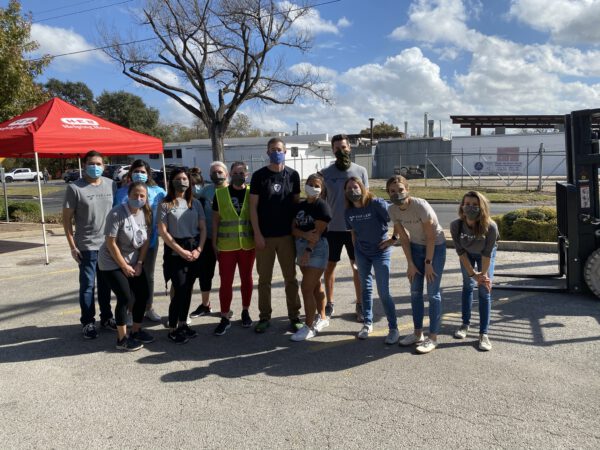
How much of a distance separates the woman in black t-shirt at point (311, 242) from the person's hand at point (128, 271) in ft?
5.16

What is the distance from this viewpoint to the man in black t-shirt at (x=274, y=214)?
4.86 metres

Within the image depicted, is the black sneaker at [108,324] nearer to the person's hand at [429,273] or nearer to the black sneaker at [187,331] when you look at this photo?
the black sneaker at [187,331]

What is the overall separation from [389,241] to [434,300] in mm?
679

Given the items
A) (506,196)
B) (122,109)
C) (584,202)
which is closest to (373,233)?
(584,202)

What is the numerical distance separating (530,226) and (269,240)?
630 cm

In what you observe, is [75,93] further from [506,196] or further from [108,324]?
[108,324]

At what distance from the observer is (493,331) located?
496 centimetres

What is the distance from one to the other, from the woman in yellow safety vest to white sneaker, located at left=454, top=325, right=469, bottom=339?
219cm

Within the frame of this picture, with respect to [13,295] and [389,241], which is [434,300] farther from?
[13,295]

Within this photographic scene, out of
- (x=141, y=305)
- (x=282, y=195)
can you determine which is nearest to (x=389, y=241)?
(x=282, y=195)

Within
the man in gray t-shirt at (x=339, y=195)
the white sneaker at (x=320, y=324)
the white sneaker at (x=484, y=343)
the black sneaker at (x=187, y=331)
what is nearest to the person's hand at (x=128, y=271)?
the black sneaker at (x=187, y=331)

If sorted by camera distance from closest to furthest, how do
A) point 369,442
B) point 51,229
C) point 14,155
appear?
point 369,442, point 14,155, point 51,229

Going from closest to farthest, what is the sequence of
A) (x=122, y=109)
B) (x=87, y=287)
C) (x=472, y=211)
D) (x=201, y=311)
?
(x=472, y=211)
(x=87, y=287)
(x=201, y=311)
(x=122, y=109)

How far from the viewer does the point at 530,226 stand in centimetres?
920
